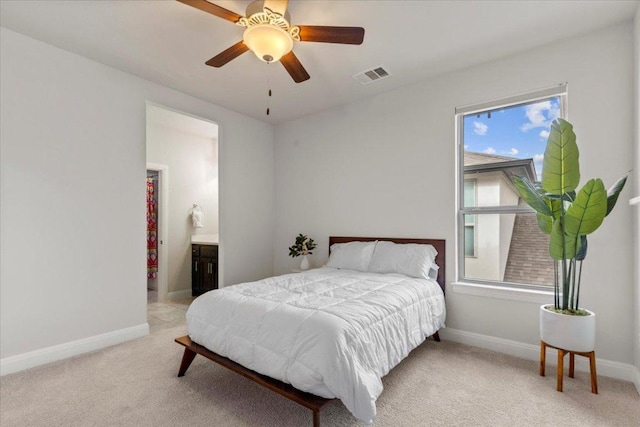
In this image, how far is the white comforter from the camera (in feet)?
5.31

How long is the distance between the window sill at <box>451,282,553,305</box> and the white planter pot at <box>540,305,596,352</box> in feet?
1.55

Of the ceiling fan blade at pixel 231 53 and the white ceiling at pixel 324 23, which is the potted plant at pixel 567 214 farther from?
the ceiling fan blade at pixel 231 53

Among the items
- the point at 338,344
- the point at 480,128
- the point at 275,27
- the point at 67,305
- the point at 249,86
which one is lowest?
the point at 67,305

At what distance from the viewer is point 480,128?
321cm

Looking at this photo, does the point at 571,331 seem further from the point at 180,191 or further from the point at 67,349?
the point at 180,191

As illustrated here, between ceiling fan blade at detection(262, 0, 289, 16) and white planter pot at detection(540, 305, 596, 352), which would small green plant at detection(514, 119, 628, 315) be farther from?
ceiling fan blade at detection(262, 0, 289, 16)

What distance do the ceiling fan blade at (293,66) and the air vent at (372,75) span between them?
36.4 inches

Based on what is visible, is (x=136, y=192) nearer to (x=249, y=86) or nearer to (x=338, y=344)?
(x=249, y=86)

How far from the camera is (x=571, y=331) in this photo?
2172mm

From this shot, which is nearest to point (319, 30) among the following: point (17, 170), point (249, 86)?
point (249, 86)

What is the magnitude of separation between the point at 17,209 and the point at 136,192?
3.09ft

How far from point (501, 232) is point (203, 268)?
409 centimetres

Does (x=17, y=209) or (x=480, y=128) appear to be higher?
(x=480, y=128)

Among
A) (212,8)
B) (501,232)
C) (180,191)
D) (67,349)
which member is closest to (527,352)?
(501,232)
